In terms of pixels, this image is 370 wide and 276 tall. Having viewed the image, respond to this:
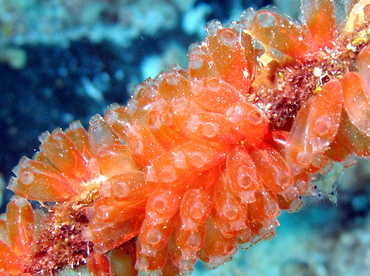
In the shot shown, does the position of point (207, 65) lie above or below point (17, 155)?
below

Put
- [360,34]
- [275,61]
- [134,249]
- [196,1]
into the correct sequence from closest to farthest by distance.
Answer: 1. [360,34]
2. [275,61]
3. [134,249]
4. [196,1]

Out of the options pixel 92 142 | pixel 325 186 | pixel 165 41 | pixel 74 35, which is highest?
pixel 74 35

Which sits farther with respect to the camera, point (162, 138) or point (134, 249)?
point (134, 249)

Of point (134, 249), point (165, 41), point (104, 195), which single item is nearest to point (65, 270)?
point (134, 249)

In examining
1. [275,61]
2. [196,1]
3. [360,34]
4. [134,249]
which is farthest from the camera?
[196,1]

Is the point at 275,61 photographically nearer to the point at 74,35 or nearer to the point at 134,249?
the point at 134,249

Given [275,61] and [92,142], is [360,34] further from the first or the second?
[92,142]
